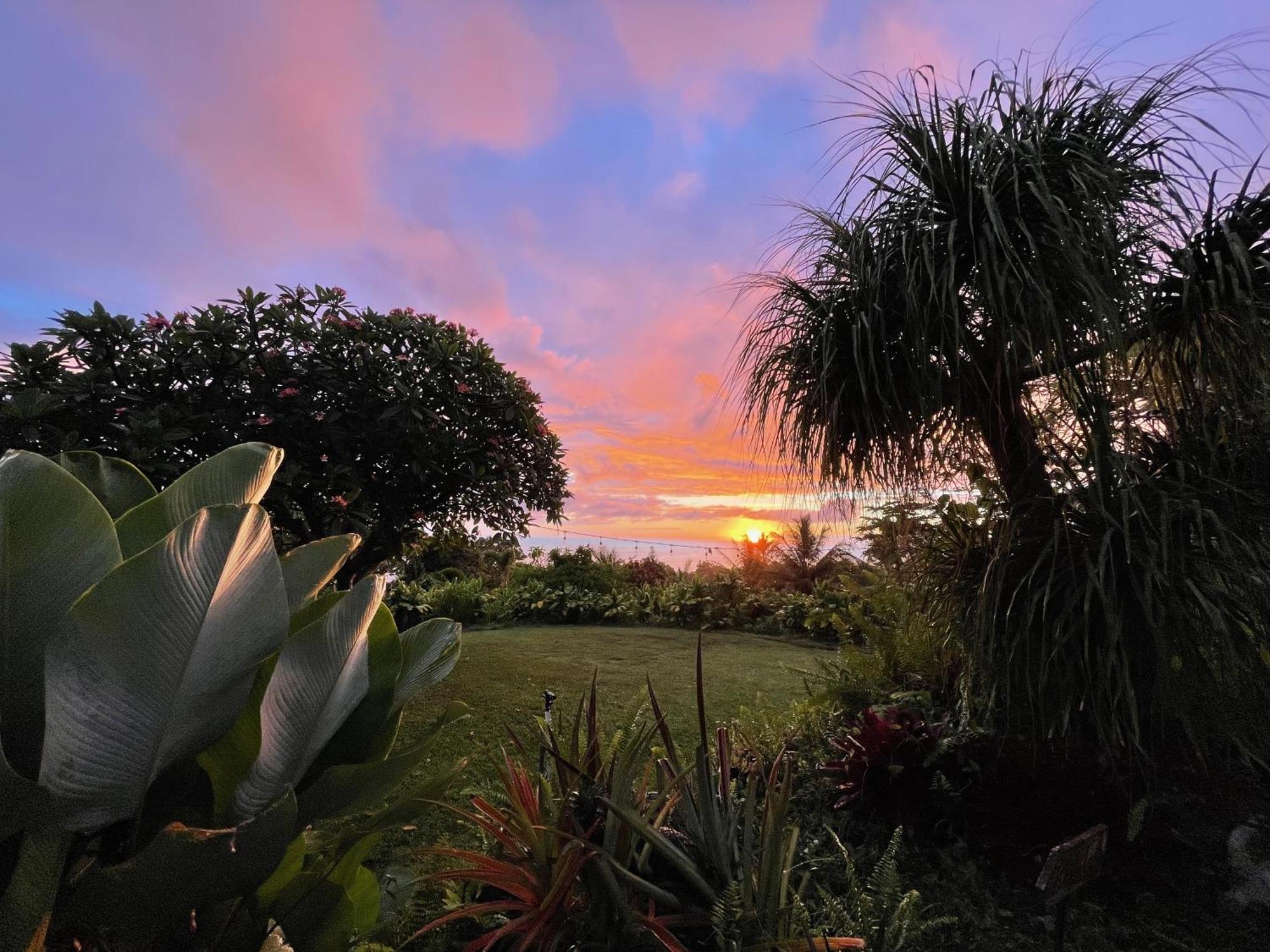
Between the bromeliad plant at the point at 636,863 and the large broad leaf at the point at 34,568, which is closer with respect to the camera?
the large broad leaf at the point at 34,568

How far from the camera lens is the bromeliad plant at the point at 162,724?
20.6 inches

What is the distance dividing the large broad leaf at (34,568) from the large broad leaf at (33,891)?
0.09m

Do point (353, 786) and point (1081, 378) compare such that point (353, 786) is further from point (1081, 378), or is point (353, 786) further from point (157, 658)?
point (1081, 378)

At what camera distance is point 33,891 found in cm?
54

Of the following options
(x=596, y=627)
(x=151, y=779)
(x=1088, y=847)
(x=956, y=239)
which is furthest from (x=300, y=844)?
(x=596, y=627)

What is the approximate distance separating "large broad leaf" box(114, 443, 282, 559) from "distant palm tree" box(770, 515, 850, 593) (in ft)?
33.1

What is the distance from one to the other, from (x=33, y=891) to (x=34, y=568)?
0.27m

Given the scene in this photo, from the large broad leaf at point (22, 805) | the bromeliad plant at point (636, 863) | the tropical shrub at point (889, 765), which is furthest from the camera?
the tropical shrub at point (889, 765)

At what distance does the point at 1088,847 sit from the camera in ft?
5.32

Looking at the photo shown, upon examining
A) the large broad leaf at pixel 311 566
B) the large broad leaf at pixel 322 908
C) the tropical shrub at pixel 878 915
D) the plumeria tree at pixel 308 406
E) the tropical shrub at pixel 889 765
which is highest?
the plumeria tree at pixel 308 406

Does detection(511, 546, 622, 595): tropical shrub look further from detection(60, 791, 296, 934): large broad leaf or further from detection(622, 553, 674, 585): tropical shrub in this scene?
detection(60, 791, 296, 934): large broad leaf

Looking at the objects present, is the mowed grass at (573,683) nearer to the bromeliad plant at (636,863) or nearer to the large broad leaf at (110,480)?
the bromeliad plant at (636,863)

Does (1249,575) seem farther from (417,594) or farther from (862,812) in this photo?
(417,594)

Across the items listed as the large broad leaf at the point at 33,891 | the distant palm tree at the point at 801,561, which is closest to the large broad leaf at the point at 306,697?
the large broad leaf at the point at 33,891
